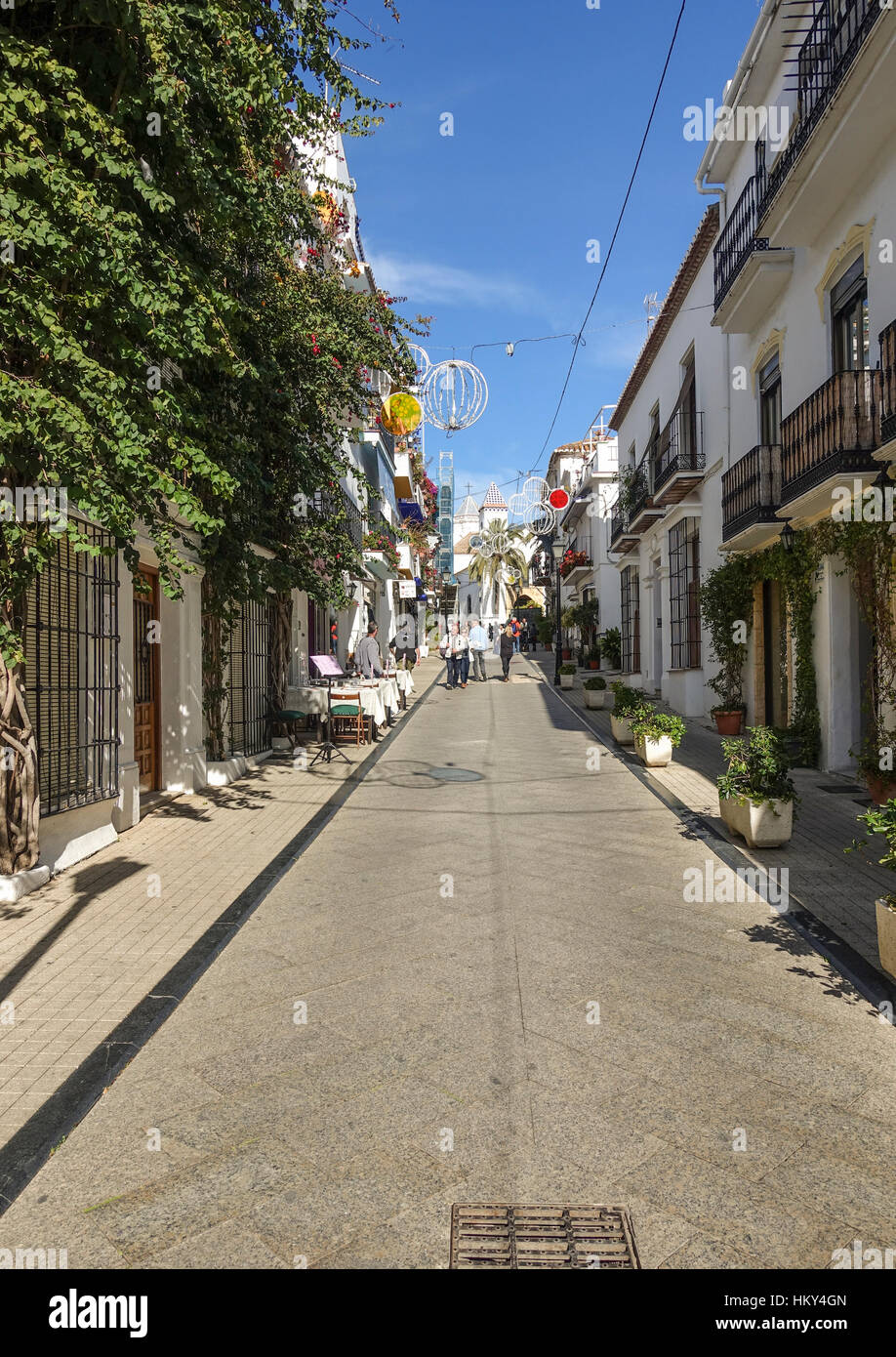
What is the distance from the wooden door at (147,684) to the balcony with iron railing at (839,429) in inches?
298

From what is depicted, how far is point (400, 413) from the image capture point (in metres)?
20.4

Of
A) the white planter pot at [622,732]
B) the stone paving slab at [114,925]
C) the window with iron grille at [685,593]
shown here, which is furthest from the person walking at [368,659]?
the stone paving slab at [114,925]

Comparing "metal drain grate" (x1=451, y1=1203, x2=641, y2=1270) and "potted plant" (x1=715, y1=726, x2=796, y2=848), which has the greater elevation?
"potted plant" (x1=715, y1=726, x2=796, y2=848)

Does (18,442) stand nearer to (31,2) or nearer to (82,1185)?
(31,2)

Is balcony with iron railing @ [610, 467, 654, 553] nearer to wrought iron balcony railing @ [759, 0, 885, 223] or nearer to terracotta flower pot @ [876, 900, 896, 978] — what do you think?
wrought iron balcony railing @ [759, 0, 885, 223]

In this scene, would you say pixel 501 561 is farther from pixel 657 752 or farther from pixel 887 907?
pixel 887 907

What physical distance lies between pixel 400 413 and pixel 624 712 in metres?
9.33

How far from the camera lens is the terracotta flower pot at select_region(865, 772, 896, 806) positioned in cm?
904

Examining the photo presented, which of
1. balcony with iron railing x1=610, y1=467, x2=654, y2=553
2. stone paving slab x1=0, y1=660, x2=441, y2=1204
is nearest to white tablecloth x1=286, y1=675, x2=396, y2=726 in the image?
stone paving slab x1=0, y1=660, x2=441, y2=1204

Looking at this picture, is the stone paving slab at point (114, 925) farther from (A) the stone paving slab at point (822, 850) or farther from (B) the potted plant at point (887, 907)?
(A) the stone paving slab at point (822, 850)

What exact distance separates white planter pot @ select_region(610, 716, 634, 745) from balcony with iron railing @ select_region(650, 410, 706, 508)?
6.03 meters

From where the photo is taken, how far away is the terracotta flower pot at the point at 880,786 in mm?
9039

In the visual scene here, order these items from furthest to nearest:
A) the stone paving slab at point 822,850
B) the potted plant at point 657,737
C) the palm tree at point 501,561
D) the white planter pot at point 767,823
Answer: the palm tree at point 501,561
the potted plant at point 657,737
the white planter pot at point 767,823
the stone paving slab at point 822,850

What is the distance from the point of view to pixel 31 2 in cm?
604
